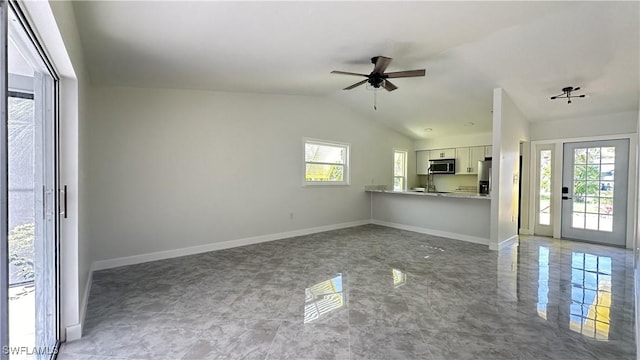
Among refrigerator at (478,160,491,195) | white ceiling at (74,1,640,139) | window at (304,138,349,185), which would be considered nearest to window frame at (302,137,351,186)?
window at (304,138,349,185)

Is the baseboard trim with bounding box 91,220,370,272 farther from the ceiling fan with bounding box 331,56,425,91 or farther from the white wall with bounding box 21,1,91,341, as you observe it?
the ceiling fan with bounding box 331,56,425,91

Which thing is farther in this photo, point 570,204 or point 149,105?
point 570,204

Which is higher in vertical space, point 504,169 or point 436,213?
point 504,169

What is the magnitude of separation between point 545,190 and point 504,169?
6.18ft

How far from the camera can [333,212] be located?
6367mm

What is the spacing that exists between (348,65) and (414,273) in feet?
9.36

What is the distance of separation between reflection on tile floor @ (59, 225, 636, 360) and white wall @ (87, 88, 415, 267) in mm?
523

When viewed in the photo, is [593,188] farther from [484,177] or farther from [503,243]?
[503,243]

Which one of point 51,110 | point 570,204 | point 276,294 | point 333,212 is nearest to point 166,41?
point 51,110

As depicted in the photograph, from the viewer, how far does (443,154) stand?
25.6 feet

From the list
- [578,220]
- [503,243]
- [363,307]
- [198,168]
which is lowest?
[363,307]

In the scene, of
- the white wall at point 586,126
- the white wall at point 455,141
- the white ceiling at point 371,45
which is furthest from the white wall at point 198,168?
the white wall at point 586,126

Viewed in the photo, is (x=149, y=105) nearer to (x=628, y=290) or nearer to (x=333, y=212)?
(x=333, y=212)

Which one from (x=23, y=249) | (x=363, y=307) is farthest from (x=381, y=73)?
(x=23, y=249)
